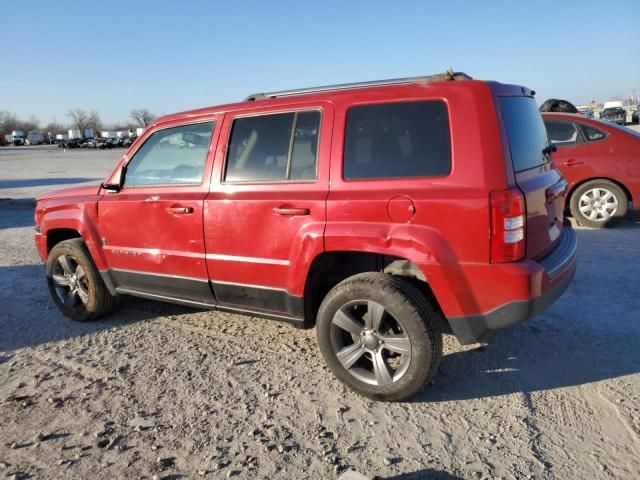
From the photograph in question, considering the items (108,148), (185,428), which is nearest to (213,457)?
(185,428)

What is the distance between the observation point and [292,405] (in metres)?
3.19

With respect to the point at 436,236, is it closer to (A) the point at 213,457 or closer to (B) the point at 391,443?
(B) the point at 391,443

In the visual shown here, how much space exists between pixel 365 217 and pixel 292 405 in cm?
127

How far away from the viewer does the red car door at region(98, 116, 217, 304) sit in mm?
3850

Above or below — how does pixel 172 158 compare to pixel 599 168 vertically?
above

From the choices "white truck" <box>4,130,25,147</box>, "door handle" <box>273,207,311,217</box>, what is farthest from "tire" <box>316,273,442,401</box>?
"white truck" <box>4,130,25,147</box>

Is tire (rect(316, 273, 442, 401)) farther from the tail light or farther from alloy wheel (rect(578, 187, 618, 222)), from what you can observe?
alloy wheel (rect(578, 187, 618, 222))

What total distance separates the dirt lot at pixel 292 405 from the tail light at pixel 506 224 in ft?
3.26

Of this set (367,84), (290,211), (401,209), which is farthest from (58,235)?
(401,209)

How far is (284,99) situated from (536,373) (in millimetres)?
2590

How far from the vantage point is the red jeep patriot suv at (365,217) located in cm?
284

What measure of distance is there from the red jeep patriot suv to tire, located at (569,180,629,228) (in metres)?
4.24

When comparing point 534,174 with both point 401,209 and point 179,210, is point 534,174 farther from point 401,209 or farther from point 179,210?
point 179,210

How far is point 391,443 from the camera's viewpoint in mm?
2773
